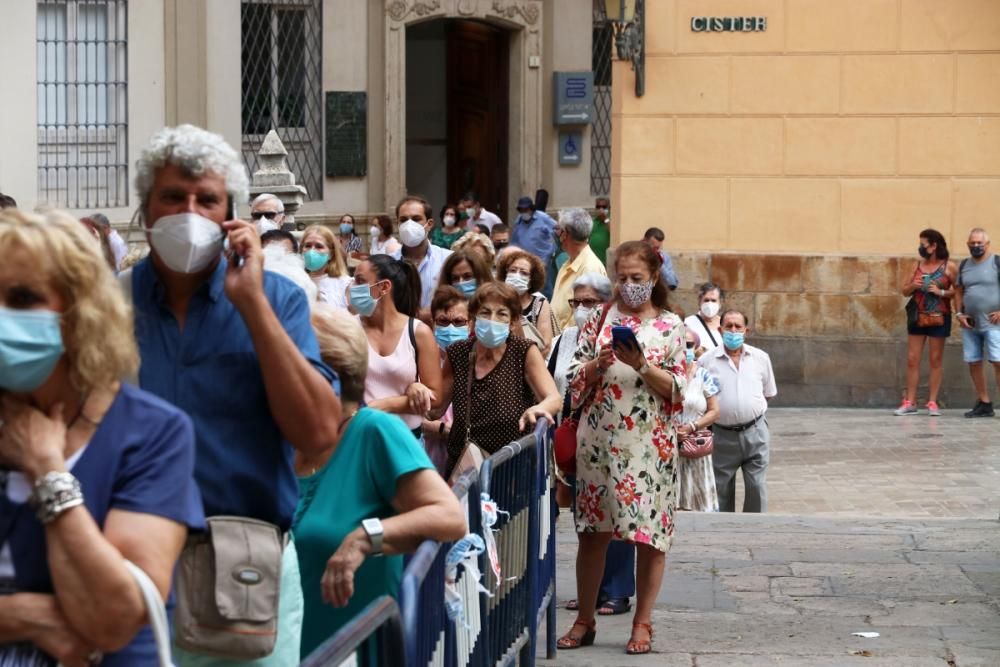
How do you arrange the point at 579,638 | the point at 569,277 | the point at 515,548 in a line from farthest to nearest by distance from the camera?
1. the point at 569,277
2. the point at 579,638
3. the point at 515,548

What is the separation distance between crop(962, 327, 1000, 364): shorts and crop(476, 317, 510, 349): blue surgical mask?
9.79 metres

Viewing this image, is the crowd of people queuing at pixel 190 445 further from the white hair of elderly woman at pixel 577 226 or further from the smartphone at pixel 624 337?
the white hair of elderly woman at pixel 577 226

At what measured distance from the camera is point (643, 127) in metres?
18.0

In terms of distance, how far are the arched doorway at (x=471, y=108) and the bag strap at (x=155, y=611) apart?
2340 cm

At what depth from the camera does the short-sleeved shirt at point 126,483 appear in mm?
3096

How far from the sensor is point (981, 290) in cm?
1712

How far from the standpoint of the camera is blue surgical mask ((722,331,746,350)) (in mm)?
12344

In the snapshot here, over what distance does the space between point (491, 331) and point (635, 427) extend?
0.78 metres

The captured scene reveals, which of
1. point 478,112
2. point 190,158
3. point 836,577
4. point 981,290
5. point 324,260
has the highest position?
point 478,112

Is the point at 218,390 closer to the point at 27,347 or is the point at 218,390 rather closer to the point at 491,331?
the point at 27,347

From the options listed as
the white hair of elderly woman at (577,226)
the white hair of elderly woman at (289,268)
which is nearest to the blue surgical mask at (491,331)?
the white hair of elderly woman at (289,268)

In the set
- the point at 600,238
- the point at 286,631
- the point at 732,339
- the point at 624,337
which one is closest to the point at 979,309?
the point at 732,339

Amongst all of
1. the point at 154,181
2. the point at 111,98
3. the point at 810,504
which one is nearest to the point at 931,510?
the point at 810,504

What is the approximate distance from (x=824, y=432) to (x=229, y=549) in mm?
12945
